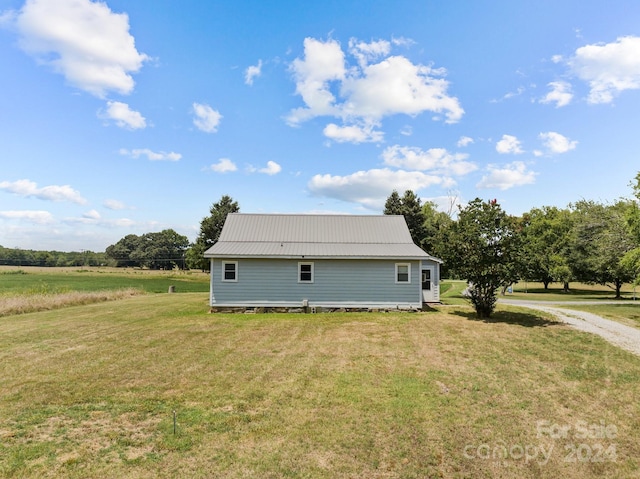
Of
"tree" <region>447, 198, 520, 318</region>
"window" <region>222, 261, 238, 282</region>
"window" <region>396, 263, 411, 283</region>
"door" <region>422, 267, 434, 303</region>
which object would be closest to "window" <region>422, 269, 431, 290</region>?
"door" <region>422, 267, 434, 303</region>

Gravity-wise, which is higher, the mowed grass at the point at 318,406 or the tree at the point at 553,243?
the tree at the point at 553,243

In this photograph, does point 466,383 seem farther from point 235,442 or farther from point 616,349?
point 616,349

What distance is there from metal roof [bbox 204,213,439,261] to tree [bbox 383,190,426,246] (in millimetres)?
20013

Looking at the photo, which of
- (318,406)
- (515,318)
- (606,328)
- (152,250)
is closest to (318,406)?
(318,406)

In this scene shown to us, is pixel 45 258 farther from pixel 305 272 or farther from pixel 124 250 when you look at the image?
pixel 305 272

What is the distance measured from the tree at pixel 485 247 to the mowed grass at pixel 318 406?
11.2 feet

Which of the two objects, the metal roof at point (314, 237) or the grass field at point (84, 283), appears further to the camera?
the grass field at point (84, 283)

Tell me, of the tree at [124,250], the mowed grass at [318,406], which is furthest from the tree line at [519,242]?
the tree at [124,250]

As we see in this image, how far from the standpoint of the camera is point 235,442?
4996mm

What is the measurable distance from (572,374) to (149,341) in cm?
1142

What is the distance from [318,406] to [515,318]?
12585mm

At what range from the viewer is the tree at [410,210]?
41219 mm

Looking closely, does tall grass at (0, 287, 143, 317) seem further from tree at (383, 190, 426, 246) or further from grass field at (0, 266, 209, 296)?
tree at (383, 190, 426, 246)

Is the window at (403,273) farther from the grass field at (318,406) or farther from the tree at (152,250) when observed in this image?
the tree at (152,250)
